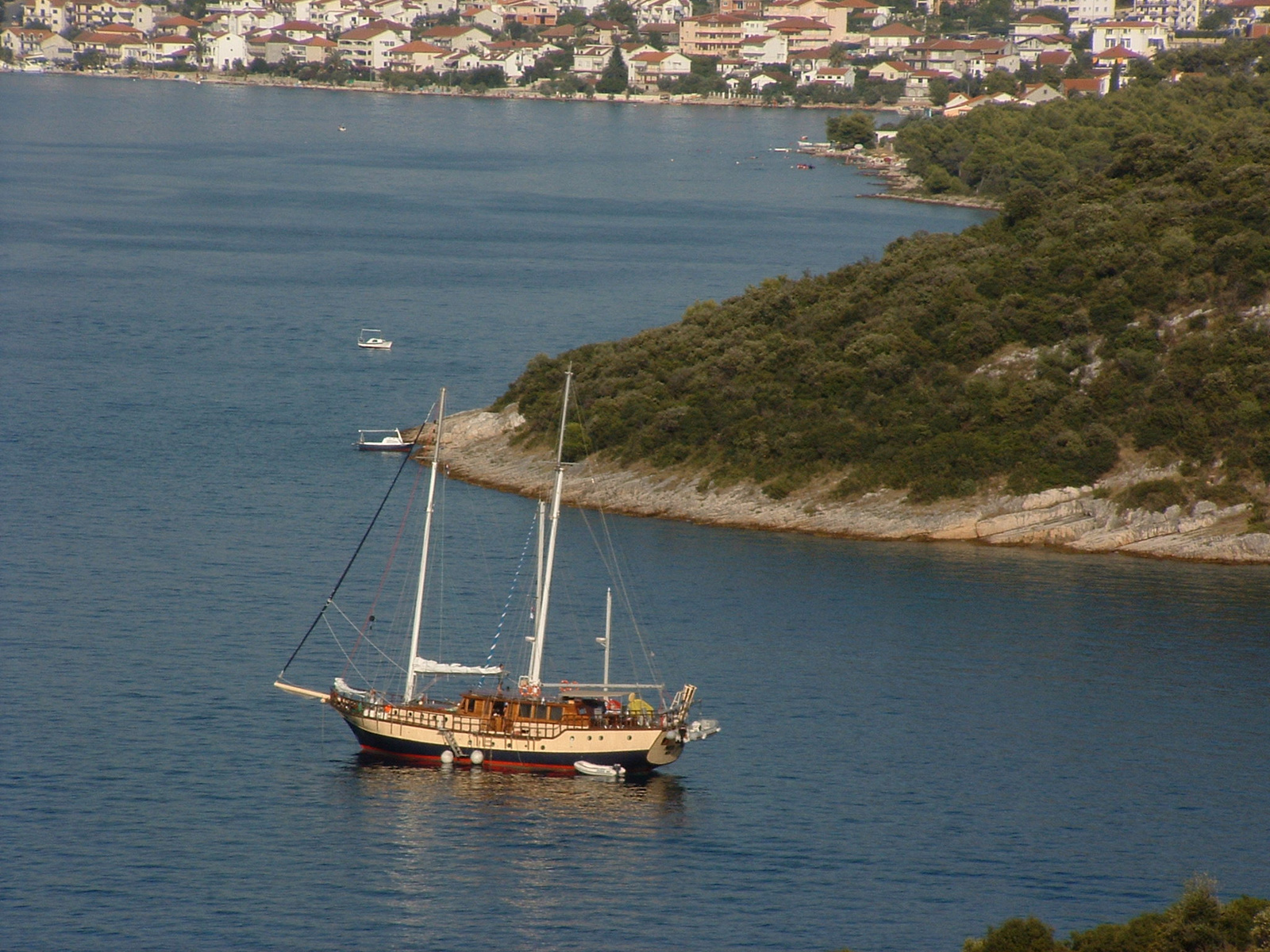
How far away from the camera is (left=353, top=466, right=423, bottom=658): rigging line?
7167 cm

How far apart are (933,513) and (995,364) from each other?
12.4 meters

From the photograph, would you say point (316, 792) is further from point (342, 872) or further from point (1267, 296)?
point (1267, 296)

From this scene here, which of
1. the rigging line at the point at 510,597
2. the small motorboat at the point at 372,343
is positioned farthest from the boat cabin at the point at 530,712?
the small motorboat at the point at 372,343

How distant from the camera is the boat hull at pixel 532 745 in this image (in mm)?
58250

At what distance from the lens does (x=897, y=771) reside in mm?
58688

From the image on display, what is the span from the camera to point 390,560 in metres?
82.8

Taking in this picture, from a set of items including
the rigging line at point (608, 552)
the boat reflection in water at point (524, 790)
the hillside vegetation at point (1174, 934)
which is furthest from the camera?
the rigging line at point (608, 552)

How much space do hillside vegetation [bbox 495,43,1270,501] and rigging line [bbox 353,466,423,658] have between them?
336 inches

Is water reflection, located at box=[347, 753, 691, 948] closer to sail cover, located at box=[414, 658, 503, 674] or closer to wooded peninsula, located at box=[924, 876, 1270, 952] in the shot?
sail cover, located at box=[414, 658, 503, 674]

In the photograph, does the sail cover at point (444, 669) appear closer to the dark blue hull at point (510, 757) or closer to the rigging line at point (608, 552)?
the dark blue hull at point (510, 757)

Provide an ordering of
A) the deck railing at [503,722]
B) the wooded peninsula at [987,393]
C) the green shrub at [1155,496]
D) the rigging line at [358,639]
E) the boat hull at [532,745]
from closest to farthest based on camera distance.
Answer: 1. the boat hull at [532,745]
2. the deck railing at [503,722]
3. the rigging line at [358,639]
4. the green shrub at [1155,496]
5. the wooded peninsula at [987,393]

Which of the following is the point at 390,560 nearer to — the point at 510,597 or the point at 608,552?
the point at 510,597

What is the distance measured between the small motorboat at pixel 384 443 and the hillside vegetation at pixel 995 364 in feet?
21.6

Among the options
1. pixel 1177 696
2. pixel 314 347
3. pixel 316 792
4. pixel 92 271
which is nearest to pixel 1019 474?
pixel 1177 696
